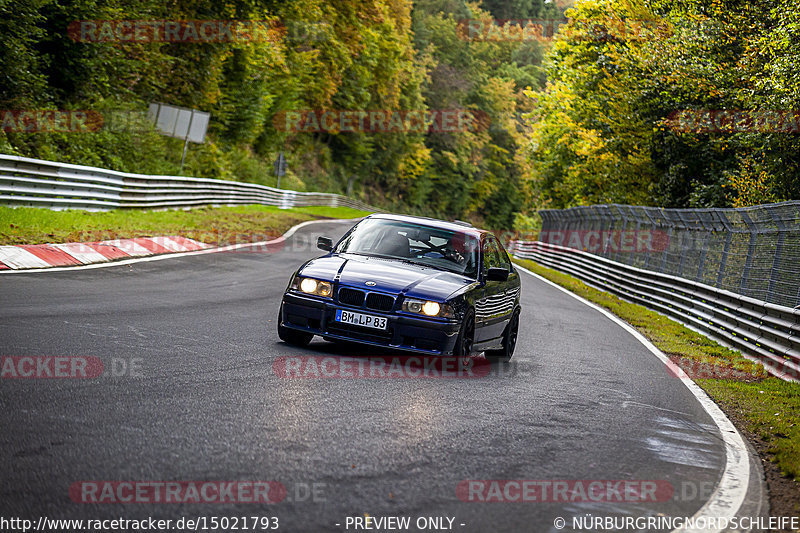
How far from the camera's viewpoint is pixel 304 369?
26.6 ft

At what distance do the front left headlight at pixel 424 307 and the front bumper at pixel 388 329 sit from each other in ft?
0.26

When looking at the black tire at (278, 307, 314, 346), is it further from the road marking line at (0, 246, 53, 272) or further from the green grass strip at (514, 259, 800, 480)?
the road marking line at (0, 246, 53, 272)

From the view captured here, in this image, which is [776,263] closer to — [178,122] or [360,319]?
[360,319]

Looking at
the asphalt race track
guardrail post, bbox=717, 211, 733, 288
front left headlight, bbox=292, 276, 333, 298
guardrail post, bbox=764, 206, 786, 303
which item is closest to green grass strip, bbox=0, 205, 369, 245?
the asphalt race track

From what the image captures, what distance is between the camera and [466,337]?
9266 millimetres

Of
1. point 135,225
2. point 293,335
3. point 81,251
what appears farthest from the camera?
point 135,225

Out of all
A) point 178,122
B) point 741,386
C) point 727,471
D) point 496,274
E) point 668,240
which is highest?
point 178,122

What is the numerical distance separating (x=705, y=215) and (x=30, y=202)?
13.0 meters

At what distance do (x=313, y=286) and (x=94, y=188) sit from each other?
13772 millimetres

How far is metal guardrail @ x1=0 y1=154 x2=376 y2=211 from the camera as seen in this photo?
57.1 ft

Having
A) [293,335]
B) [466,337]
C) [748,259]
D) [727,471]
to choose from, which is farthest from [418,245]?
[748,259]

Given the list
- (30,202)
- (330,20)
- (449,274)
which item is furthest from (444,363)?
(330,20)

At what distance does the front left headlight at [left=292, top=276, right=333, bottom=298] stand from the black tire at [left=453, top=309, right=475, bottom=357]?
1.32 m

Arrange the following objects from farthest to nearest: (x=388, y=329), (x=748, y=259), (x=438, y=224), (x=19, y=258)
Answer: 1. (x=748, y=259)
2. (x=19, y=258)
3. (x=438, y=224)
4. (x=388, y=329)
